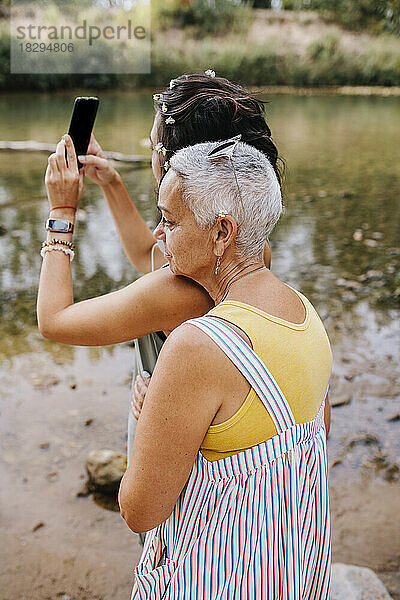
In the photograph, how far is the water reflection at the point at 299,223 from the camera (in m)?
5.09

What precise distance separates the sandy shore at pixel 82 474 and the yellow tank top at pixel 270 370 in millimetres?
1552

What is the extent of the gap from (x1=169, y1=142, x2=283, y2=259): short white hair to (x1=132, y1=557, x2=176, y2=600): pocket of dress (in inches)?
28.2

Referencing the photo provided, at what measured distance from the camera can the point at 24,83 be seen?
22.7 m

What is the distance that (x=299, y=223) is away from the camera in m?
7.61

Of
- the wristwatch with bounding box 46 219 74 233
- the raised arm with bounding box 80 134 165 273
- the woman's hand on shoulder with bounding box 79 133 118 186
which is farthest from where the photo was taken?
the raised arm with bounding box 80 134 165 273

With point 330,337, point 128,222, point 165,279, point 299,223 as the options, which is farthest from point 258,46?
A: point 165,279

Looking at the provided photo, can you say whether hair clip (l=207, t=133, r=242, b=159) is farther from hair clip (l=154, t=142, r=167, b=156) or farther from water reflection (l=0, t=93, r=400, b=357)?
water reflection (l=0, t=93, r=400, b=357)

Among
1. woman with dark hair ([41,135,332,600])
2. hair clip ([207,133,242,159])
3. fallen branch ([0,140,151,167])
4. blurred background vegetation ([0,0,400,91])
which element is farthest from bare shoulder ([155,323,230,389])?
blurred background vegetation ([0,0,400,91])

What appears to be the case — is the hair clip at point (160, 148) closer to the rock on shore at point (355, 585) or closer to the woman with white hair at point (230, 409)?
the woman with white hair at point (230, 409)

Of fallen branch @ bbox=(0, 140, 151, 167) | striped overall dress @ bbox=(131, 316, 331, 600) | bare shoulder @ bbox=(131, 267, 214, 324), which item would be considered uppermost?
bare shoulder @ bbox=(131, 267, 214, 324)

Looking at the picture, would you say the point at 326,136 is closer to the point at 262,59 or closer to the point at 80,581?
the point at 80,581

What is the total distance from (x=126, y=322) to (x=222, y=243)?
0.98 ft

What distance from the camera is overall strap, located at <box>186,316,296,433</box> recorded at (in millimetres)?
1136

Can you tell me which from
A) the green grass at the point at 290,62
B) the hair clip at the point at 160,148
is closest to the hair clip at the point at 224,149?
the hair clip at the point at 160,148
